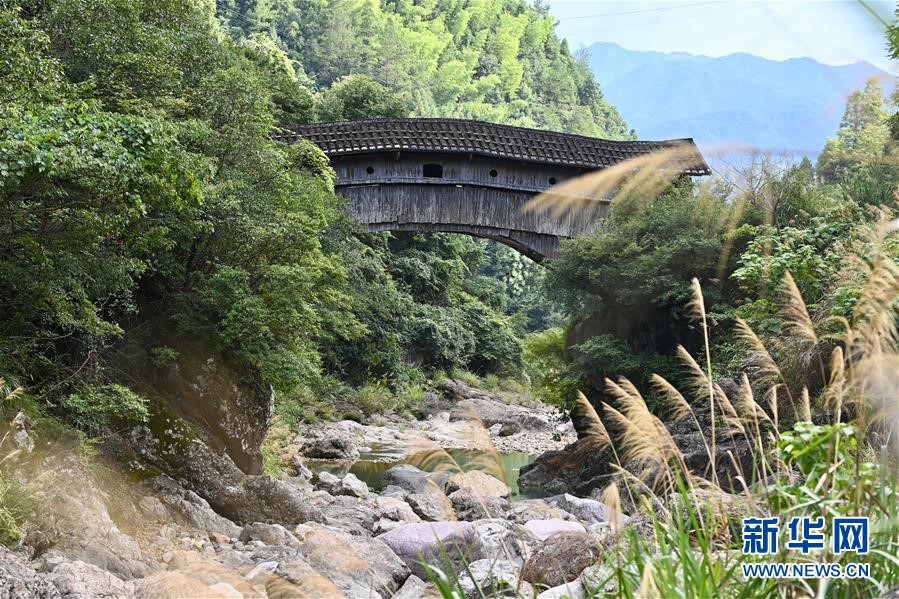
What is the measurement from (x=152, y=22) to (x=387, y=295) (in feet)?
30.5

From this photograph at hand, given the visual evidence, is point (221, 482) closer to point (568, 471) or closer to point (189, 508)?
point (189, 508)

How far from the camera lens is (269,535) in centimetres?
809

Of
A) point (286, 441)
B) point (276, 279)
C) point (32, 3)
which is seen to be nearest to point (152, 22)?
point (32, 3)

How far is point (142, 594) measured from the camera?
16.9 ft

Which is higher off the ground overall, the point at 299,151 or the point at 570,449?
the point at 299,151

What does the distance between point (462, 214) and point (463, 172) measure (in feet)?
2.46

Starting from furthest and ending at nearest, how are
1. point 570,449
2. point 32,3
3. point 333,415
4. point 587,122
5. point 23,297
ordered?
point 587,122 → point 333,415 → point 570,449 → point 32,3 → point 23,297

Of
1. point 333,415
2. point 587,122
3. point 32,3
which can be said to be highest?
point 587,122

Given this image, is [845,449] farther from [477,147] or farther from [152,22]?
[477,147]

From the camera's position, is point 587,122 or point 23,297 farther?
point 587,122

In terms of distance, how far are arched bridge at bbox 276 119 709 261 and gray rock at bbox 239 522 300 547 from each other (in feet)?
30.1

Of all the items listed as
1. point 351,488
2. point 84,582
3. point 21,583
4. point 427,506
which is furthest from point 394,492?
point 21,583

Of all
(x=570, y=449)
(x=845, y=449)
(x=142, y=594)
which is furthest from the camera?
(x=570, y=449)

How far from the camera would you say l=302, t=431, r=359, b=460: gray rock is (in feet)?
52.6
